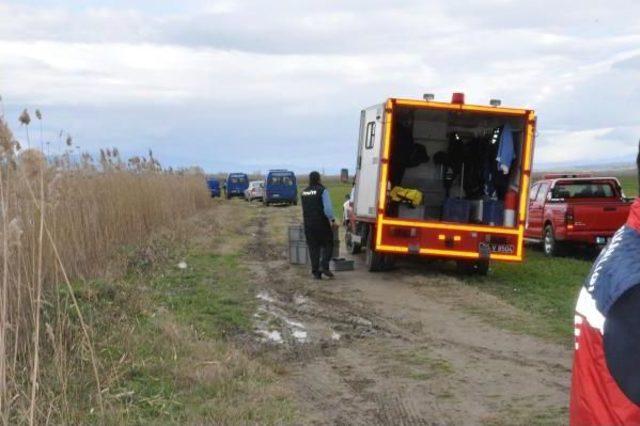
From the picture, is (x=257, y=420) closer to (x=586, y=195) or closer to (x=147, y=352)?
(x=147, y=352)

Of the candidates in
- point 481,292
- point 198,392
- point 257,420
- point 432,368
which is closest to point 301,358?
point 432,368

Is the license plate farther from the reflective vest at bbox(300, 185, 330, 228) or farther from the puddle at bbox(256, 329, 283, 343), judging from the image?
the puddle at bbox(256, 329, 283, 343)

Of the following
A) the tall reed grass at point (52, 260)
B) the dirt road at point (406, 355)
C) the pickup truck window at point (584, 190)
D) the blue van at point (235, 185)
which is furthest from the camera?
the blue van at point (235, 185)

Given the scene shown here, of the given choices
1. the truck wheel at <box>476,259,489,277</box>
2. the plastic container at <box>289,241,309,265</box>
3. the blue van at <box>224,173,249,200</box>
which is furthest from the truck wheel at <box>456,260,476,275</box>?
the blue van at <box>224,173,249,200</box>

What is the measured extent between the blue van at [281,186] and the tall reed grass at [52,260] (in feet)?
95.3

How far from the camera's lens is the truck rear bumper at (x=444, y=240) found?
549 inches

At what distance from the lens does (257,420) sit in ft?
19.1

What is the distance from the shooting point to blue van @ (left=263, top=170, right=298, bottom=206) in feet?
152

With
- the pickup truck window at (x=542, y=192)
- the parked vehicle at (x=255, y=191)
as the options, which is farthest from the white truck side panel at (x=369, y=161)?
the parked vehicle at (x=255, y=191)

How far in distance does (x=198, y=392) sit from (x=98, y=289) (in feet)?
9.93

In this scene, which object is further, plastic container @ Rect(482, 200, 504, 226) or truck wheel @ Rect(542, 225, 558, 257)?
truck wheel @ Rect(542, 225, 558, 257)

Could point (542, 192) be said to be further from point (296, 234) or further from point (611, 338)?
point (611, 338)

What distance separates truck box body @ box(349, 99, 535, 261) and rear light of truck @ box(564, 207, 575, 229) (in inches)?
125

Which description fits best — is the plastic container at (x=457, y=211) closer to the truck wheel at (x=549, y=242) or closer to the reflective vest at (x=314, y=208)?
the reflective vest at (x=314, y=208)
